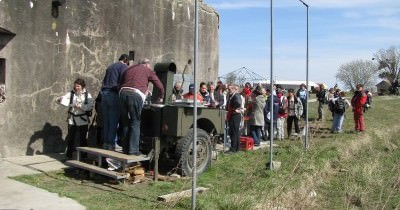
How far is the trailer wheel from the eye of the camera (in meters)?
8.91

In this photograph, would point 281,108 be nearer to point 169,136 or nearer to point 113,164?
point 169,136

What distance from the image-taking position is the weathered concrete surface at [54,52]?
10.1 meters

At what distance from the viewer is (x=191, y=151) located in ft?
30.1

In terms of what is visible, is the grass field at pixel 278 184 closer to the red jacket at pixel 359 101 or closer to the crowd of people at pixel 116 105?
the crowd of people at pixel 116 105

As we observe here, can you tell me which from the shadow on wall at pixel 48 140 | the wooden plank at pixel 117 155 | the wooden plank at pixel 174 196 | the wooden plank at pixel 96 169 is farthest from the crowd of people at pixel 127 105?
the wooden plank at pixel 174 196

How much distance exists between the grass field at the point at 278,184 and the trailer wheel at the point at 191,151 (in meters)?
0.24

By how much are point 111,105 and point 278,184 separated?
3.34 metres

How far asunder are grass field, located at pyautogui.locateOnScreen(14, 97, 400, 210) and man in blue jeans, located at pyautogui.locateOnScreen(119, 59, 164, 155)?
0.80 metres

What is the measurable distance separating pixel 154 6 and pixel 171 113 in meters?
5.29

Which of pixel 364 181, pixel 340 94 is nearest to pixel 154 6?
pixel 364 181

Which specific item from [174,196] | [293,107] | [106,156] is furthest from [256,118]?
[174,196]

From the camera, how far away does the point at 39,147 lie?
1062 cm

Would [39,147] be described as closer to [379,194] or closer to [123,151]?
[123,151]

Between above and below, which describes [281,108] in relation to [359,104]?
below
